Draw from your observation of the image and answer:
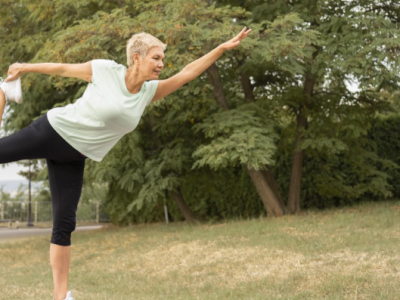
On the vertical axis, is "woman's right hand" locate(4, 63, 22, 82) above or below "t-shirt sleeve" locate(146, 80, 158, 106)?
above

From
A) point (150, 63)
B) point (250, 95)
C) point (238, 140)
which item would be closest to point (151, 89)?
point (150, 63)

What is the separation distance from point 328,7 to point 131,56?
917 cm

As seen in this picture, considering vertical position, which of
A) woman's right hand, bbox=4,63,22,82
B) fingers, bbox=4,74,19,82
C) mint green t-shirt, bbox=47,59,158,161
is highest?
woman's right hand, bbox=4,63,22,82

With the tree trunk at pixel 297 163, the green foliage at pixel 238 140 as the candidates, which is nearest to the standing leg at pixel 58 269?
the green foliage at pixel 238 140

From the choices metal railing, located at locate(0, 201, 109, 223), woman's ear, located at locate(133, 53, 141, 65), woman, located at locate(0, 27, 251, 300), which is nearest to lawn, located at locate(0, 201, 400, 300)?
woman, located at locate(0, 27, 251, 300)

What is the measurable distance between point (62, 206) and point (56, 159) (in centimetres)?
40

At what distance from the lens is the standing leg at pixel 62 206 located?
3.72m

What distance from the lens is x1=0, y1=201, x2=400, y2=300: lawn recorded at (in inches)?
221

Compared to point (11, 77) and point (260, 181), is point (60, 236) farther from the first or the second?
point (260, 181)

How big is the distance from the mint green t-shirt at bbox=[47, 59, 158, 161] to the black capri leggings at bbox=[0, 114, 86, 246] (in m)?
0.08

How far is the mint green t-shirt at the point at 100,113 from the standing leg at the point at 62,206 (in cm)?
32

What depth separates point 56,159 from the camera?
358 centimetres

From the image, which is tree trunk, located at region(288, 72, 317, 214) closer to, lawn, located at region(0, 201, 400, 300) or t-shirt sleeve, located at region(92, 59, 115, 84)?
lawn, located at region(0, 201, 400, 300)

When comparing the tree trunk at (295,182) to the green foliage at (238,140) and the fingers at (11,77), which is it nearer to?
the green foliage at (238,140)
